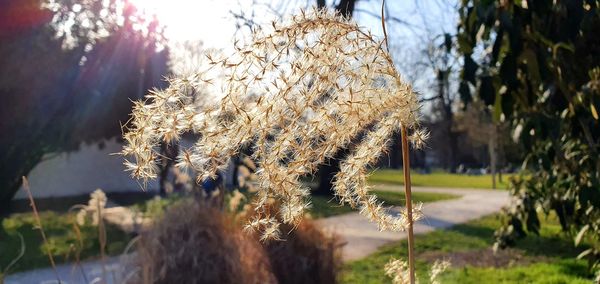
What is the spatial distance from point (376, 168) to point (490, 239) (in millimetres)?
10147

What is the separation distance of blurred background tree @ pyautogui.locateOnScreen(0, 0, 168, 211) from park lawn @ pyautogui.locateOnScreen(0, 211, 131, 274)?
1745 mm

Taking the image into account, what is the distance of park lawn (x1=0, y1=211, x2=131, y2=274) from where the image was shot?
27.1ft

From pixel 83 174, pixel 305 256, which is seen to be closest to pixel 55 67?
pixel 305 256

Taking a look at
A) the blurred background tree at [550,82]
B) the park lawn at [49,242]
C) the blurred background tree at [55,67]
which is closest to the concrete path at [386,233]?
the blurred background tree at [550,82]

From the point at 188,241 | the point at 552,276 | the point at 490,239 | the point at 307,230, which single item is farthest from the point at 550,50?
the point at 490,239

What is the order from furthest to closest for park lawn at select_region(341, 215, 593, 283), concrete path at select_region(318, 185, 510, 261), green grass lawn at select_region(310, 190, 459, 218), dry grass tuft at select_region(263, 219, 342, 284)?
park lawn at select_region(341, 215, 593, 283) → concrete path at select_region(318, 185, 510, 261) → dry grass tuft at select_region(263, 219, 342, 284) → green grass lawn at select_region(310, 190, 459, 218)

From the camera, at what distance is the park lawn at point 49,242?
27.1ft

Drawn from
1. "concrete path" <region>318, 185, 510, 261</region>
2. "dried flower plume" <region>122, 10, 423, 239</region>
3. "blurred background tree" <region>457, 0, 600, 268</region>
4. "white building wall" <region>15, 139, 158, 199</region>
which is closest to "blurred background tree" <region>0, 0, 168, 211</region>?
"concrete path" <region>318, 185, 510, 261</region>

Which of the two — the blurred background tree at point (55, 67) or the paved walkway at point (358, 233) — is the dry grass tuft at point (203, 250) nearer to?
the paved walkway at point (358, 233)

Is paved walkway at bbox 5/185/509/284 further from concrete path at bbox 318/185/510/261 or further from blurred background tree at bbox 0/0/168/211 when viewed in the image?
blurred background tree at bbox 0/0/168/211

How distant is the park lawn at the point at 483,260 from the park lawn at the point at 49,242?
3258 millimetres

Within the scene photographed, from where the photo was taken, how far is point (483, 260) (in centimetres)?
833

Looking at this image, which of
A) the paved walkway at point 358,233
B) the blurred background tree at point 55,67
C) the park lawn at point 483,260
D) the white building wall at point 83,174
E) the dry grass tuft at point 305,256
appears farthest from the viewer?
the white building wall at point 83,174

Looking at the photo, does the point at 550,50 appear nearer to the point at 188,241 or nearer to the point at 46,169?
the point at 188,241
